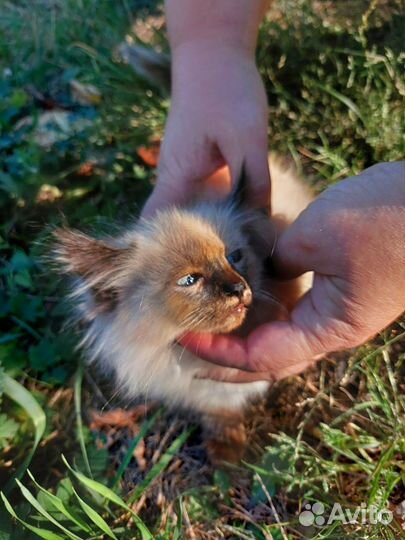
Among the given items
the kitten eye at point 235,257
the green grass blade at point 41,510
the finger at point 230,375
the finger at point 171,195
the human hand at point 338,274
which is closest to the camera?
the human hand at point 338,274

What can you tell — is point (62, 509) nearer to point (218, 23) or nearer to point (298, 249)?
point (298, 249)

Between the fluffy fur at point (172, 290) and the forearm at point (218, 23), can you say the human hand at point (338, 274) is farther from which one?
the forearm at point (218, 23)

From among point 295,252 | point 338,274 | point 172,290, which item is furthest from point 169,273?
point 338,274

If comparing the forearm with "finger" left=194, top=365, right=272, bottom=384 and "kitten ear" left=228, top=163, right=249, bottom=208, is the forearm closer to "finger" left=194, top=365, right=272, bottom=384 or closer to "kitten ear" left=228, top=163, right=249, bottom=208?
"kitten ear" left=228, top=163, right=249, bottom=208

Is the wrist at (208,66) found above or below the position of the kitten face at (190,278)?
above

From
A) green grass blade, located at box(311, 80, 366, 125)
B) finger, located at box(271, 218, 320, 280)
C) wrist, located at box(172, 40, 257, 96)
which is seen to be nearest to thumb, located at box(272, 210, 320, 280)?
finger, located at box(271, 218, 320, 280)

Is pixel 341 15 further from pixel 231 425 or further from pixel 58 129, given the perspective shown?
pixel 231 425

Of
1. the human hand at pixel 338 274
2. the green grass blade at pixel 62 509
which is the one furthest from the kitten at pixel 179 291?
the green grass blade at pixel 62 509
